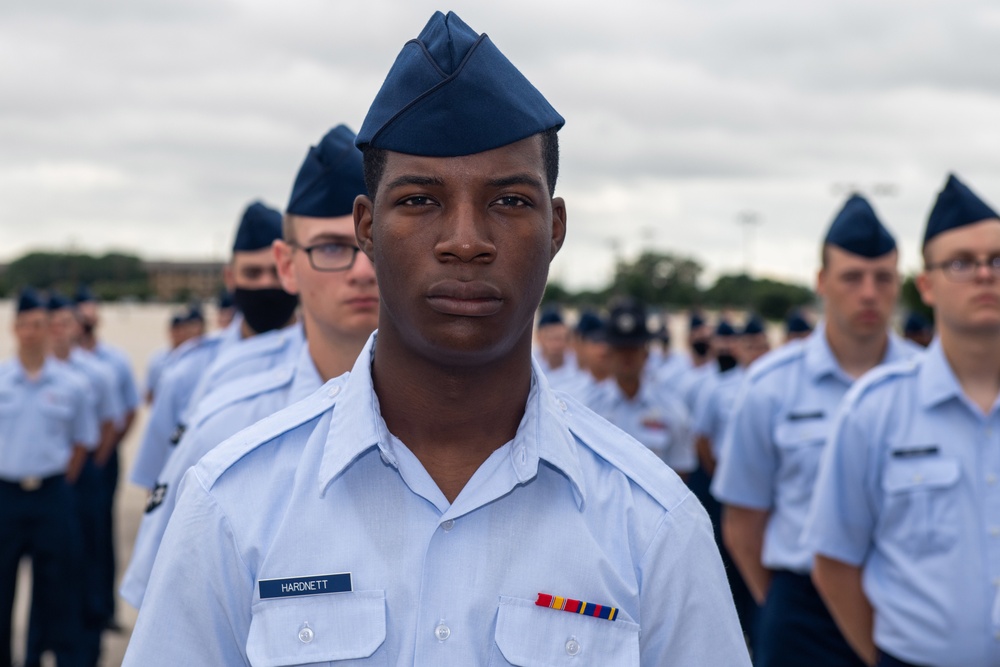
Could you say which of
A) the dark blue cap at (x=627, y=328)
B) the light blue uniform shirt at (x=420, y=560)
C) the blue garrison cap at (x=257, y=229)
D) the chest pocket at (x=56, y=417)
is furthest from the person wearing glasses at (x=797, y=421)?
the chest pocket at (x=56, y=417)

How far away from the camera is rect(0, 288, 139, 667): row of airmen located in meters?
7.78

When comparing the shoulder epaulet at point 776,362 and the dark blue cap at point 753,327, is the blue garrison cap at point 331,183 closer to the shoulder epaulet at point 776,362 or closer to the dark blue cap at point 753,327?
the shoulder epaulet at point 776,362

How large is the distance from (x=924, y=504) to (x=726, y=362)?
376 inches

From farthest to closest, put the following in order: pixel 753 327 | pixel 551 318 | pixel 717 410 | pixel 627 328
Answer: pixel 551 318, pixel 753 327, pixel 717 410, pixel 627 328

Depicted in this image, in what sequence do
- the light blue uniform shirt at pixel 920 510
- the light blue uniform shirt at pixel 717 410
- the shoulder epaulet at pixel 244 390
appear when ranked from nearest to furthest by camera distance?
the shoulder epaulet at pixel 244 390
the light blue uniform shirt at pixel 920 510
the light blue uniform shirt at pixel 717 410

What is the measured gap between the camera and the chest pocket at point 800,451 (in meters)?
5.44

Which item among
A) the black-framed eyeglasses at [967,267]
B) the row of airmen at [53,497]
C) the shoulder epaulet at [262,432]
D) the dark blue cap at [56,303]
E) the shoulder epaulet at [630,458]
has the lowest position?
the row of airmen at [53,497]

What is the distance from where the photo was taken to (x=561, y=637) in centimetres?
179

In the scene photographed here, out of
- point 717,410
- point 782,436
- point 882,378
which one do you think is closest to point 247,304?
point 782,436

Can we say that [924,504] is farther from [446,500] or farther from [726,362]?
[726,362]

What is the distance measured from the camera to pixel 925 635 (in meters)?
3.84

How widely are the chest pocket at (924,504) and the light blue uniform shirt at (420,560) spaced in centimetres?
232

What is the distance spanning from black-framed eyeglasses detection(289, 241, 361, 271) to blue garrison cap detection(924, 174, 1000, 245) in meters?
2.27

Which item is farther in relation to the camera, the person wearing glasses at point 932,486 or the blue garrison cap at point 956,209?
the blue garrison cap at point 956,209
